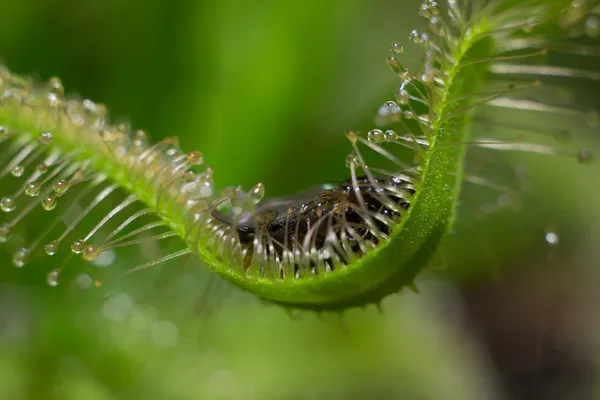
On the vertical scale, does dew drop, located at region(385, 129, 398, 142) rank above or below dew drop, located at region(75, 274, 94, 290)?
above

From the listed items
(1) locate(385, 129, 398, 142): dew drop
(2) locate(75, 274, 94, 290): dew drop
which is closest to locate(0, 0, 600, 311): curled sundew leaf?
(1) locate(385, 129, 398, 142): dew drop

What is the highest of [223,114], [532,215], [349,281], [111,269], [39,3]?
[39,3]

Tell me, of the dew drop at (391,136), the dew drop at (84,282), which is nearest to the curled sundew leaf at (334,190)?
the dew drop at (391,136)

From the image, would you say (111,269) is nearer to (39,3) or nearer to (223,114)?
(223,114)

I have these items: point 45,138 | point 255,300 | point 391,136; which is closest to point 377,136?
point 391,136

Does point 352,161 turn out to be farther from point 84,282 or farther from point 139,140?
point 84,282

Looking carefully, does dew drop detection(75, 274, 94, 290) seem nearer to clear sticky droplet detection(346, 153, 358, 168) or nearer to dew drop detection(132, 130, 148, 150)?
dew drop detection(132, 130, 148, 150)

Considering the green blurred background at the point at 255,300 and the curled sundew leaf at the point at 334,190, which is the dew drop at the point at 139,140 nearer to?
the curled sundew leaf at the point at 334,190

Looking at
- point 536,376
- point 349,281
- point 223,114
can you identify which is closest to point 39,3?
point 223,114
